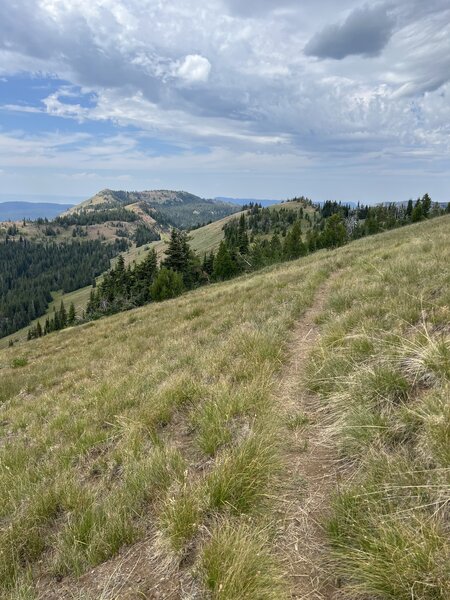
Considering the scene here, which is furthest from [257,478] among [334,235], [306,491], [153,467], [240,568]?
[334,235]

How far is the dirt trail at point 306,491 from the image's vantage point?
2.94 metres

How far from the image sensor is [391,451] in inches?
151

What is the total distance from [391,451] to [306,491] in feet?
3.35

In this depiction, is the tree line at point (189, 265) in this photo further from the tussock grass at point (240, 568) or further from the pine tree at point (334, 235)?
the tussock grass at point (240, 568)

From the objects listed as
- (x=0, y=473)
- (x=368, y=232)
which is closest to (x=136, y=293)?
(x=368, y=232)

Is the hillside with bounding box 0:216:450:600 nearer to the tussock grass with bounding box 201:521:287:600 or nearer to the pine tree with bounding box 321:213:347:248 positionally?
the tussock grass with bounding box 201:521:287:600

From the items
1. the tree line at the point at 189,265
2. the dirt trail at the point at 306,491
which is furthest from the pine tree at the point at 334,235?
the dirt trail at the point at 306,491

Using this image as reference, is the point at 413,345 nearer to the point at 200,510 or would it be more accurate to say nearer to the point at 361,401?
the point at 361,401

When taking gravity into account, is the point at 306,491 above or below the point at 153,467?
above

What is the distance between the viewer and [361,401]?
484cm

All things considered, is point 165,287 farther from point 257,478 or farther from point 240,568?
point 240,568

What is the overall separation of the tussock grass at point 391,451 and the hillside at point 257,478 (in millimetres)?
17

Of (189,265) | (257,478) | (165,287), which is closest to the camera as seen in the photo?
(257,478)

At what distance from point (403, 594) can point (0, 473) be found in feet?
20.1
